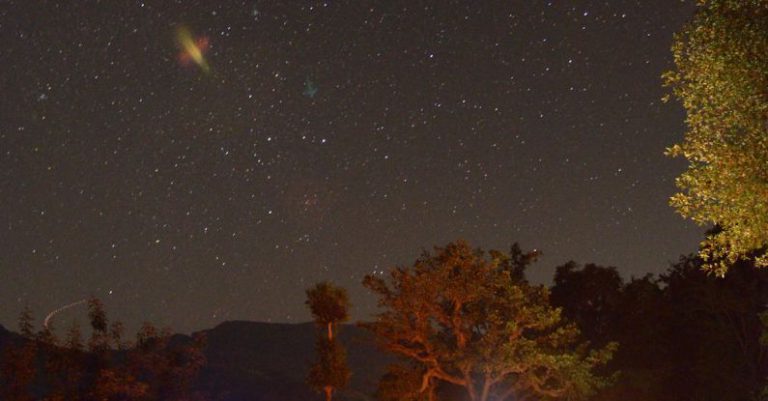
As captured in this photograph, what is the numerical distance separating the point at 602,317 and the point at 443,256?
24573mm

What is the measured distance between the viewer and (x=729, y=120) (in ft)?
53.2

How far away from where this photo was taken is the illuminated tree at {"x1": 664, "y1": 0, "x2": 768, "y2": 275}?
51.6ft

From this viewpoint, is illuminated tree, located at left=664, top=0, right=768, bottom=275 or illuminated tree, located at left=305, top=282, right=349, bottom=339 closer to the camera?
illuminated tree, located at left=664, top=0, right=768, bottom=275

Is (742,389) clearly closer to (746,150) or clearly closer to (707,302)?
(707,302)

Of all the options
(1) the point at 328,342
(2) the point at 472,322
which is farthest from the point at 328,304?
(2) the point at 472,322

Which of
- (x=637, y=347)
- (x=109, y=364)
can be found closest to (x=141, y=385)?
(x=109, y=364)

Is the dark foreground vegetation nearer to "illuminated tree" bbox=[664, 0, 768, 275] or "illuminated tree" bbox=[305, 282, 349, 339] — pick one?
"illuminated tree" bbox=[305, 282, 349, 339]

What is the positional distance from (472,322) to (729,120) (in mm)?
18806

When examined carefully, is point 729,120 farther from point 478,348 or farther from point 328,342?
point 328,342

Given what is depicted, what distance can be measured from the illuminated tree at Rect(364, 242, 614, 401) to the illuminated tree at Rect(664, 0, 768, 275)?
53.4 feet

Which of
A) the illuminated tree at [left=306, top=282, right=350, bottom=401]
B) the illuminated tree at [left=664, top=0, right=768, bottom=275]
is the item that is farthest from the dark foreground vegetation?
the illuminated tree at [left=664, top=0, right=768, bottom=275]

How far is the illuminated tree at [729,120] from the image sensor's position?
51.6 ft

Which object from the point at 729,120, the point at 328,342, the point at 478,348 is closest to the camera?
the point at 729,120

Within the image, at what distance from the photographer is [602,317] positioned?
55062 millimetres
